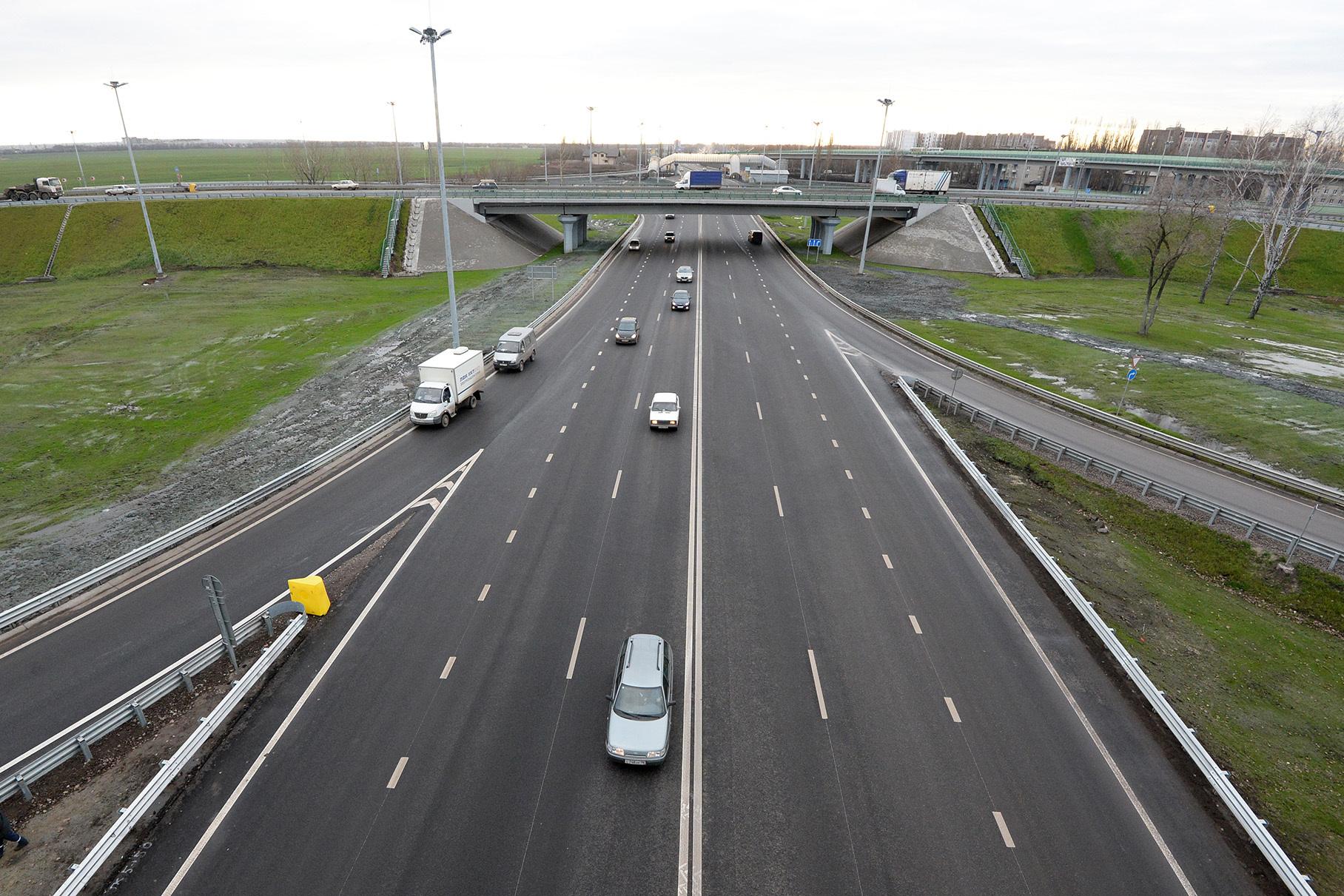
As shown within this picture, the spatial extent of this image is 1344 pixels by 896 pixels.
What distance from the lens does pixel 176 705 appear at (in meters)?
14.4

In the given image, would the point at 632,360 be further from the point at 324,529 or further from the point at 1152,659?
the point at 1152,659

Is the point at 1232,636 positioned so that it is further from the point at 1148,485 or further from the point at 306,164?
the point at 306,164

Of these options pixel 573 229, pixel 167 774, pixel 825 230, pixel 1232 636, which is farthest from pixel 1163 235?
pixel 167 774

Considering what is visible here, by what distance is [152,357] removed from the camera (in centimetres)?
4038

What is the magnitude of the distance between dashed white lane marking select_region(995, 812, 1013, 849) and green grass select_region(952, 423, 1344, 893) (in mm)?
5100

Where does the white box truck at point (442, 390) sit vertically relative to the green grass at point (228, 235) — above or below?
below

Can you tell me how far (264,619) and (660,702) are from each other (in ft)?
36.9

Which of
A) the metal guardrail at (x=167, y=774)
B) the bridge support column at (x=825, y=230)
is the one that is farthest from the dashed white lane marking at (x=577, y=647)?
the bridge support column at (x=825, y=230)

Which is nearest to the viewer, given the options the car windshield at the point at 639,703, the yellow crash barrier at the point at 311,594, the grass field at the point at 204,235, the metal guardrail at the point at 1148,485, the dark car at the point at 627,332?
the car windshield at the point at 639,703

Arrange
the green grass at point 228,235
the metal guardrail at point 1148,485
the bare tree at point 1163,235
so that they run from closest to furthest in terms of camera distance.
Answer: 1. the metal guardrail at point 1148,485
2. the bare tree at point 1163,235
3. the green grass at point 228,235

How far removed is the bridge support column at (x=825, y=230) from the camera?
75938 mm

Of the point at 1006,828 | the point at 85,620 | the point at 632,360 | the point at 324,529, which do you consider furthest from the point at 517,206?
the point at 1006,828

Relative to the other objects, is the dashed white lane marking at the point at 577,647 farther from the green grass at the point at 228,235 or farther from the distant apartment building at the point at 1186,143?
the distant apartment building at the point at 1186,143

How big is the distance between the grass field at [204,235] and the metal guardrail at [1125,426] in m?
54.0
